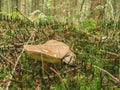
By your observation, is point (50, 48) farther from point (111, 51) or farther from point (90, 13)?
point (90, 13)

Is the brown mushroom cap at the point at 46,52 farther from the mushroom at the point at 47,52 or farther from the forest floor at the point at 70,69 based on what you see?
the forest floor at the point at 70,69

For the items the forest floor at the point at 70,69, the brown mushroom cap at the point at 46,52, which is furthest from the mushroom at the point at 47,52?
the forest floor at the point at 70,69

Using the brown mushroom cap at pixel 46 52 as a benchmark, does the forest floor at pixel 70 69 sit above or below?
below

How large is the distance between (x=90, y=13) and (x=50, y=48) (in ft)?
12.2

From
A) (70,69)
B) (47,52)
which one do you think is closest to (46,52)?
(47,52)

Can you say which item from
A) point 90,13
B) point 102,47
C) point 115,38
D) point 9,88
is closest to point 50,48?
point 9,88

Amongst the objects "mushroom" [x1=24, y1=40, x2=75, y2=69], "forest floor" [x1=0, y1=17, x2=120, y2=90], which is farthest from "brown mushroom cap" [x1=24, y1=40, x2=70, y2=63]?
"forest floor" [x1=0, y1=17, x2=120, y2=90]

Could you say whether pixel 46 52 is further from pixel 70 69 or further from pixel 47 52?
pixel 70 69

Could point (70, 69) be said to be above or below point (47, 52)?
below

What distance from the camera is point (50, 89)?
6.59 ft

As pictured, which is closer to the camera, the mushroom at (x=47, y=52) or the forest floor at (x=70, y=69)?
the mushroom at (x=47, y=52)

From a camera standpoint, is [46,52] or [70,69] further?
[70,69]

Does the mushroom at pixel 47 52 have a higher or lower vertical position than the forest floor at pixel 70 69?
higher

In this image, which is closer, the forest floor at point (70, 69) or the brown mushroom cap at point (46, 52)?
the brown mushroom cap at point (46, 52)
